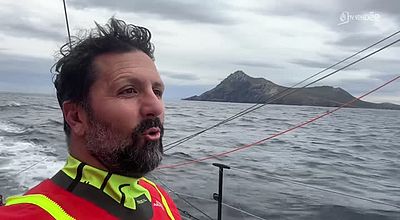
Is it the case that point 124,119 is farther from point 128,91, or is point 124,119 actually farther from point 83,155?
point 83,155

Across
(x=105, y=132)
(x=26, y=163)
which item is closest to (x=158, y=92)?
(x=105, y=132)

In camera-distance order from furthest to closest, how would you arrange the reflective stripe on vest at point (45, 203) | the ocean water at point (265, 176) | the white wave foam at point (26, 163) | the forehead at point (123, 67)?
the white wave foam at point (26, 163) → the ocean water at point (265, 176) → the forehead at point (123, 67) → the reflective stripe on vest at point (45, 203)

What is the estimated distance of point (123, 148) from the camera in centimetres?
126

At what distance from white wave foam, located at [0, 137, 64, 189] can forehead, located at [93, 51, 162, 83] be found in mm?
6803

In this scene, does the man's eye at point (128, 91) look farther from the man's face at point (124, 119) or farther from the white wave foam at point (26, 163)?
the white wave foam at point (26, 163)

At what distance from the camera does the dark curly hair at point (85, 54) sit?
1.32m

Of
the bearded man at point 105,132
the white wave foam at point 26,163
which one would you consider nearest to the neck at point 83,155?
the bearded man at point 105,132

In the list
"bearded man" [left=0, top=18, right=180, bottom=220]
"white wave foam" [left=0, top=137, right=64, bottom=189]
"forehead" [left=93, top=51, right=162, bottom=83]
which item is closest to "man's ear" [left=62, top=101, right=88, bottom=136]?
"bearded man" [left=0, top=18, right=180, bottom=220]

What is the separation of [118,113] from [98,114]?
0.07 meters

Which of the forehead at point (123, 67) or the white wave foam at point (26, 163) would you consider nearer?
the forehead at point (123, 67)

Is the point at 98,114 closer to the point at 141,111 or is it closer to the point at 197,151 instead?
the point at 141,111

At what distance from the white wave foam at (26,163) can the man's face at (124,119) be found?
6.80m

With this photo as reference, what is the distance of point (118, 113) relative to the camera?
1.25m

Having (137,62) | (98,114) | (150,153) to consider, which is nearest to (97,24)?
(137,62)
